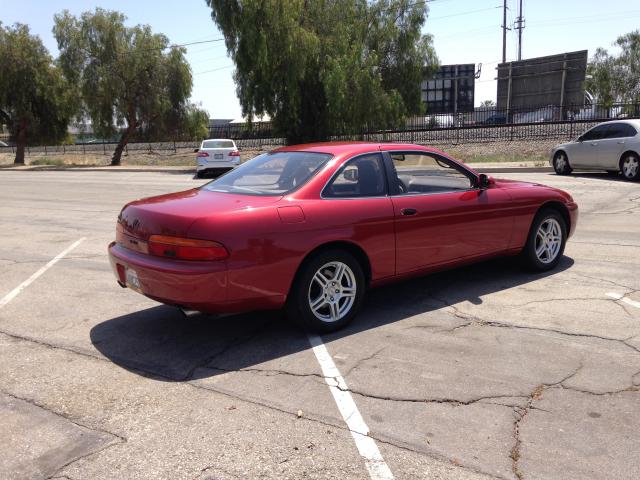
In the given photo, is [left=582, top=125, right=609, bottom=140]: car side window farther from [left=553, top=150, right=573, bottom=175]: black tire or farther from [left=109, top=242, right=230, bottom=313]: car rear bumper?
[left=109, top=242, right=230, bottom=313]: car rear bumper

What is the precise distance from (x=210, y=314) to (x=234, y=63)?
25.8m

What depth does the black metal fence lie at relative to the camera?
2883 cm

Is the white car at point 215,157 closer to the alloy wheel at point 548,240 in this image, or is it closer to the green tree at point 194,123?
the green tree at point 194,123

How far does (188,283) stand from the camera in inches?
162

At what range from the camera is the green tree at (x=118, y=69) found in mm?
35344

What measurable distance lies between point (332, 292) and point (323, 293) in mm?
83

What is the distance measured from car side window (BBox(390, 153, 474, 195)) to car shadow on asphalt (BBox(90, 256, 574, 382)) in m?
1.04

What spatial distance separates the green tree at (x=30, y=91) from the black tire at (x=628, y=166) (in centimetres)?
3454

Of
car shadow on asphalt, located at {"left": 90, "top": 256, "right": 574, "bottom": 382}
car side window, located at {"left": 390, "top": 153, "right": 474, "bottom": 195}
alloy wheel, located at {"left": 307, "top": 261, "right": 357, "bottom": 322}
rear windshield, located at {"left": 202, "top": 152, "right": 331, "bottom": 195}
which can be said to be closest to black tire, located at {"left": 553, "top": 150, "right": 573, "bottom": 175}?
car shadow on asphalt, located at {"left": 90, "top": 256, "right": 574, "bottom": 382}

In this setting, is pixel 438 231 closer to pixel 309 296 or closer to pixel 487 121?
pixel 309 296

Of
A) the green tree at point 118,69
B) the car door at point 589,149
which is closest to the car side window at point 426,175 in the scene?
the car door at point 589,149

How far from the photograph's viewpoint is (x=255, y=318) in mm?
5176

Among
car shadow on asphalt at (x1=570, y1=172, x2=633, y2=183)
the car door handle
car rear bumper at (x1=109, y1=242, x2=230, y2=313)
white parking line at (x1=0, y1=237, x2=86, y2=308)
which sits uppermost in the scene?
the car door handle

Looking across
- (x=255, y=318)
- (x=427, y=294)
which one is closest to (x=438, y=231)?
(x=427, y=294)
